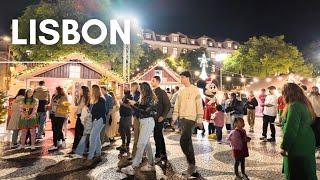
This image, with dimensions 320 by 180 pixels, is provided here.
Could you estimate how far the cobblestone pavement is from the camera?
273 inches

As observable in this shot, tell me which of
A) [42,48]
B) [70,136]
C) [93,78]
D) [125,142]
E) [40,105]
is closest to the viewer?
[125,142]

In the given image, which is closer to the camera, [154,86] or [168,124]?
[154,86]

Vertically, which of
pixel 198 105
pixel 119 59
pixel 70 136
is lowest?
pixel 70 136

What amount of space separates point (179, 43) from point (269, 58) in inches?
1129

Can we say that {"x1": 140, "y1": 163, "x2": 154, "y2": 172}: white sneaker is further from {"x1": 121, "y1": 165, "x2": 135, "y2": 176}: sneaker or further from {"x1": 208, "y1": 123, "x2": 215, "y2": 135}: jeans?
{"x1": 208, "y1": 123, "x2": 215, "y2": 135}: jeans

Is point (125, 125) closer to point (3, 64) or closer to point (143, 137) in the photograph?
point (143, 137)

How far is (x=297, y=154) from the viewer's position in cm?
450

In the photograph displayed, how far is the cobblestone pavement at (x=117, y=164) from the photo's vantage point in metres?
6.93

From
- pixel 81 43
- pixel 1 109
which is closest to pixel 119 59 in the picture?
pixel 81 43

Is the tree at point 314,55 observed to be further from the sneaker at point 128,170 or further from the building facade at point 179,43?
the sneaker at point 128,170

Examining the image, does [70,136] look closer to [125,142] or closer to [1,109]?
[1,109]

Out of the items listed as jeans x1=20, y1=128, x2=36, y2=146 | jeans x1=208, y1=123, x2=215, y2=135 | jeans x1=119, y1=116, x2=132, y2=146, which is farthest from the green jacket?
jeans x1=208, y1=123, x2=215, y2=135

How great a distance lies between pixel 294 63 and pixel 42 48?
4331 centimetres

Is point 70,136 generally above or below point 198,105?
below
